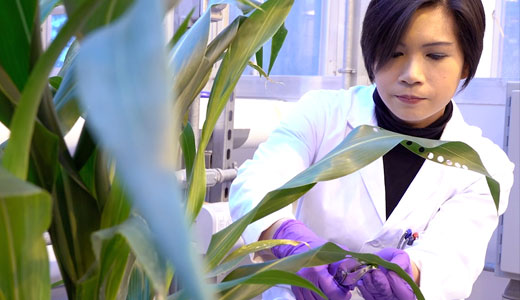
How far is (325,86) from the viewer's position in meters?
2.72

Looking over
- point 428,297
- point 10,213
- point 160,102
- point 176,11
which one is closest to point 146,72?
point 160,102

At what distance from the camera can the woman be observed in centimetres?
94

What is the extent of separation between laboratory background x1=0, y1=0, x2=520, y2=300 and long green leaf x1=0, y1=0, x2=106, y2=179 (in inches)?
24.4

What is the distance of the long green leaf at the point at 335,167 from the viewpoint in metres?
0.44

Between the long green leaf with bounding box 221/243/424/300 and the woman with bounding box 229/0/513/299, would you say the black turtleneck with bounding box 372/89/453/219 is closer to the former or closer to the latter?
the woman with bounding box 229/0/513/299

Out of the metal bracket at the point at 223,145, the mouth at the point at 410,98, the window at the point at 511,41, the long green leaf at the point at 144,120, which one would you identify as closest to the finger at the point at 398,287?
the mouth at the point at 410,98

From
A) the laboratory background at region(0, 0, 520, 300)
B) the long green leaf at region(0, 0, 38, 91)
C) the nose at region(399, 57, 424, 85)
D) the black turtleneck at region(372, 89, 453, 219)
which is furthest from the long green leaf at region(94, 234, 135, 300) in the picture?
the black turtleneck at region(372, 89, 453, 219)

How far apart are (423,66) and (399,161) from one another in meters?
0.22

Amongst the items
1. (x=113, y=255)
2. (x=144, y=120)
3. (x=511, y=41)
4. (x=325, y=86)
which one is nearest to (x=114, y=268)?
(x=113, y=255)

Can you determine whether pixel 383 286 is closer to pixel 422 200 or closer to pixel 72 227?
pixel 422 200

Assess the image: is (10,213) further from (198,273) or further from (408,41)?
(408,41)

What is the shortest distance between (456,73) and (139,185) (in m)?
0.94

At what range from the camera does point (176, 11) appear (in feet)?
4.19

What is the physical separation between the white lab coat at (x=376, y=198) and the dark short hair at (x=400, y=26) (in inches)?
6.2
